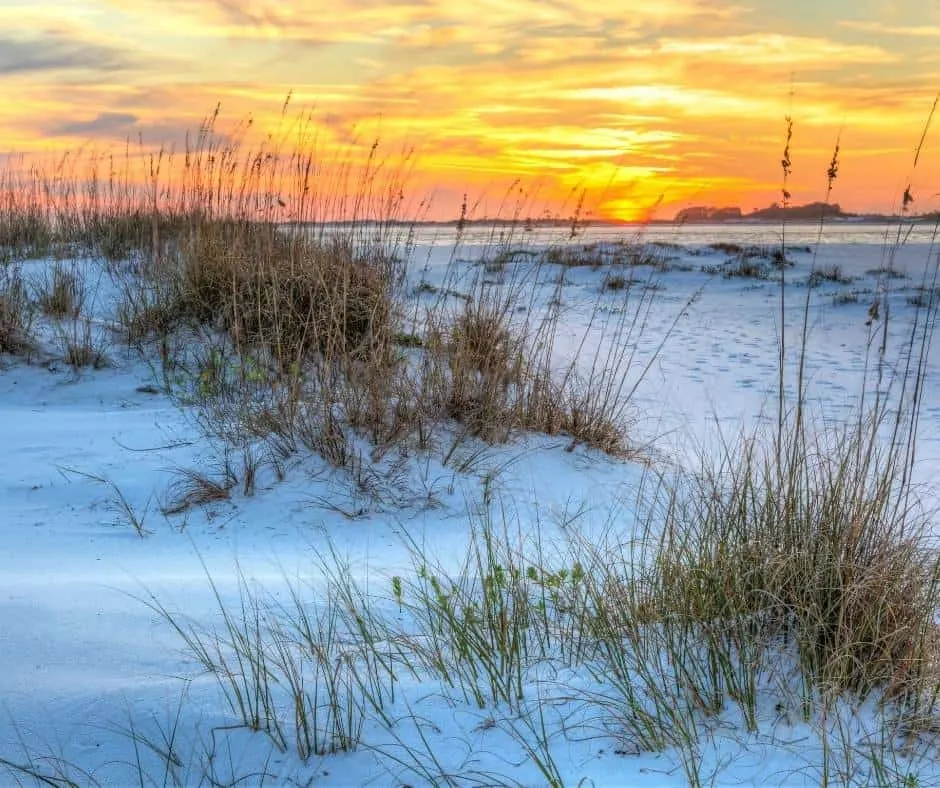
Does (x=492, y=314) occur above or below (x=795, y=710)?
above

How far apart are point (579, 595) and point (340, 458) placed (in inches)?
70.4

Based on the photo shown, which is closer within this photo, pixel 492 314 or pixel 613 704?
pixel 613 704

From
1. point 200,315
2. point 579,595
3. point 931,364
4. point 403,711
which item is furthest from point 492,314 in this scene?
point 931,364

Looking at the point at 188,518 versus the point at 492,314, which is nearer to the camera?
the point at 188,518

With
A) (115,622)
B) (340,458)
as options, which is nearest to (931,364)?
(340,458)

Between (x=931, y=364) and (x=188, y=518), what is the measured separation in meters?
8.13

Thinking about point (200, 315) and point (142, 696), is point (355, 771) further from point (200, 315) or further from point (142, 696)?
point (200, 315)

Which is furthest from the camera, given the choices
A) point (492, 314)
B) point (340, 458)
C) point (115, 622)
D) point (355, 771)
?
point (492, 314)

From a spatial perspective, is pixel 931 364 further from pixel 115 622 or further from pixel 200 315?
pixel 115 622

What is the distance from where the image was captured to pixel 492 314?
18.7 feet

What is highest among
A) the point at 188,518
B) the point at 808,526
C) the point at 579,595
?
the point at 808,526

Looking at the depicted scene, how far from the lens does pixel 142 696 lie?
90.1 inches

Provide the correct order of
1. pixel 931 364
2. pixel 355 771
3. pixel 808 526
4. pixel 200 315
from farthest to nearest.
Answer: pixel 931 364 < pixel 200 315 < pixel 808 526 < pixel 355 771

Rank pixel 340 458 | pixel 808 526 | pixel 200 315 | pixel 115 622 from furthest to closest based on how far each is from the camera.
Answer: pixel 200 315 < pixel 340 458 < pixel 115 622 < pixel 808 526
